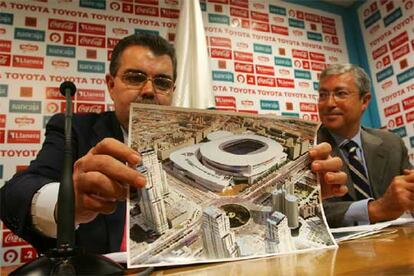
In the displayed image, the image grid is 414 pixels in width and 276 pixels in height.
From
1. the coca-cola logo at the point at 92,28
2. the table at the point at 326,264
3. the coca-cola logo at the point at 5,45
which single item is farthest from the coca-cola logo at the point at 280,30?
the table at the point at 326,264

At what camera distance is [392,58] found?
102 inches

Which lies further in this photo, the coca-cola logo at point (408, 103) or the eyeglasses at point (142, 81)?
the coca-cola logo at point (408, 103)

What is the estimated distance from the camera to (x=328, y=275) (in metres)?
0.35

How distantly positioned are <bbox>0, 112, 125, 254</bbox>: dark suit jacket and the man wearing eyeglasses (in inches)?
26.1

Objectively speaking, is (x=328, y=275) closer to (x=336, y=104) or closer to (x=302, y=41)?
(x=336, y=104)

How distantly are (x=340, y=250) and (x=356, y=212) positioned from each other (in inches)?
21.3

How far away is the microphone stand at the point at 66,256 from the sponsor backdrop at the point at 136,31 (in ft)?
5.06

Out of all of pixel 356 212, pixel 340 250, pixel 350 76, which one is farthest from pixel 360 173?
pixel 340 250

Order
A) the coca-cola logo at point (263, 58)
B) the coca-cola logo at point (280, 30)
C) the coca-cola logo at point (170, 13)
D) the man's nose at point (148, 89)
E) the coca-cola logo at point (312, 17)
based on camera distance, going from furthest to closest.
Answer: the coca-cola logo at point (312, 17), the coca-cola logo at point (280, 30), the coca-cola logo at point (263, 58), the coca-cola logo at point (170, 13), the man's nose at point (148, 89)

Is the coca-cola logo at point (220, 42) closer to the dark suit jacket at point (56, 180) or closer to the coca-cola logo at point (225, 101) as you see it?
the coca-cola logo at point (225, 101)

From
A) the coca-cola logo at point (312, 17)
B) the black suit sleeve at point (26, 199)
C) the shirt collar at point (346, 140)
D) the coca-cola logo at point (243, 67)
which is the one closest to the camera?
the black suit sleeve at point (26, 199)

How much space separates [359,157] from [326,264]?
45.1 inches

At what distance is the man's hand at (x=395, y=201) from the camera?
3.01 ft

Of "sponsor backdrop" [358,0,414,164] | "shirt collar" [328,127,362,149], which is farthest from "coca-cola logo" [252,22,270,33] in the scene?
"shirt collar" [328,127,362,149]
